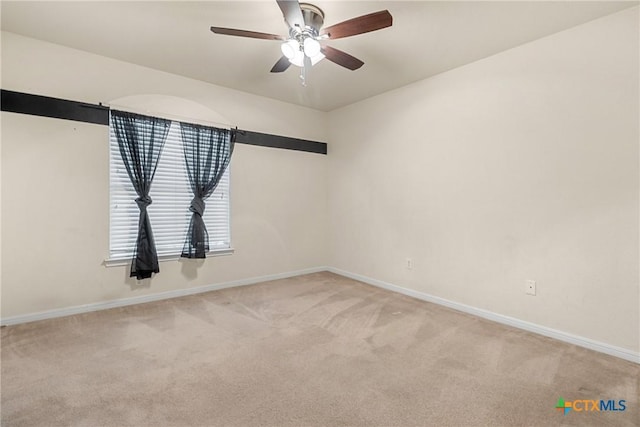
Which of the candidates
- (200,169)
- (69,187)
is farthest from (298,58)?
(69,187)

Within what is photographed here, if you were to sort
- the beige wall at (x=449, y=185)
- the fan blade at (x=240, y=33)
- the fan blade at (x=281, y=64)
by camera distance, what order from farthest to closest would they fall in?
the fan blade at (x=281, y=64) → the beige wall at (x=449, y=185) → the fan blade at (x=240, y=33)

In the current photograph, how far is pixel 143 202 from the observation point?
3.37 meters

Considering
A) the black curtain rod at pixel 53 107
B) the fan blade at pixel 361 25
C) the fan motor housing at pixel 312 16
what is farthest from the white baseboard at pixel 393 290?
the fan motor housing at pixel 312 16

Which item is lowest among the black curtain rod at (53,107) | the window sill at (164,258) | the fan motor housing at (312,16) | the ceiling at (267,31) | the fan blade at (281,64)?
the window sill at (164,258)

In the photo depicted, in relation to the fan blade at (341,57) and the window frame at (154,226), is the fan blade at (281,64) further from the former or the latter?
the window frame at (154,226)

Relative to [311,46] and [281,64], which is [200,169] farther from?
[311,46]

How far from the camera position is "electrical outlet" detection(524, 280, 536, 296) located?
2811 millimetres

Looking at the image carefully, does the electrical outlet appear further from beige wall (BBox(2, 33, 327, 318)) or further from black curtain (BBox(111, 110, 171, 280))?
black curtain (BBox(111, 110, 171, 280))

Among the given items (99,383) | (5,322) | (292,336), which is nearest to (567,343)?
(292,336)

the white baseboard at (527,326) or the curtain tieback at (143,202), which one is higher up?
the curtain tieback at (143,202)

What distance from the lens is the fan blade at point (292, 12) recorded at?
1.89 m

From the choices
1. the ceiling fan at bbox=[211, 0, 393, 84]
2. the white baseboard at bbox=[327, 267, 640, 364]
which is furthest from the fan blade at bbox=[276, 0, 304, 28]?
the white baseboard at bbox=[327, 267, 640, 364]

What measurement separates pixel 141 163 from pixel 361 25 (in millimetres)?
2669

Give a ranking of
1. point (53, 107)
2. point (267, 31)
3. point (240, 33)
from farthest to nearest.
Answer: point (53, 107) < point (267, 31) < point (240, 33)
